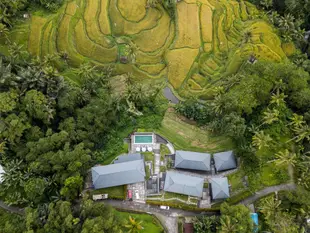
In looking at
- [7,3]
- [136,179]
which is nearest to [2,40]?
[7,3]

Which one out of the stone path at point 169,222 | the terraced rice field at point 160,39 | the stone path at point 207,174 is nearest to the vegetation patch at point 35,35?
the terraced rice field at point 160,39

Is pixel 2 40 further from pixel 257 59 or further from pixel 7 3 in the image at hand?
pixel 257 59

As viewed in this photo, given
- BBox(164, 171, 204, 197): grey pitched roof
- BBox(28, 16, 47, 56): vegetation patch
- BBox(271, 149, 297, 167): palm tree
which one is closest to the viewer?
BBox(271, 149, 297, 167): palm tree

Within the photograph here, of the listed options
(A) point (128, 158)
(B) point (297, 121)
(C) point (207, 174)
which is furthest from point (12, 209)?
(B) point (297, 121)

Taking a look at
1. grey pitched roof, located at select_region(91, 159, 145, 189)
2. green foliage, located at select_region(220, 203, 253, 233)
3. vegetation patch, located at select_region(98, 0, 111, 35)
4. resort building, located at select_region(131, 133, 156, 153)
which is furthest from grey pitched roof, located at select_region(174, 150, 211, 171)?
vegetation patch, located at select_region(98, 0, 111, 35)

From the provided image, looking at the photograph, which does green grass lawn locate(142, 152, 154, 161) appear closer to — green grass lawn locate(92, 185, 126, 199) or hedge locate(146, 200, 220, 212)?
green grass lawn locate(92, 185, 126, 199)

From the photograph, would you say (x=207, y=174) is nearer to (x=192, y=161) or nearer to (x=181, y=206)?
(x=192, y=161)
